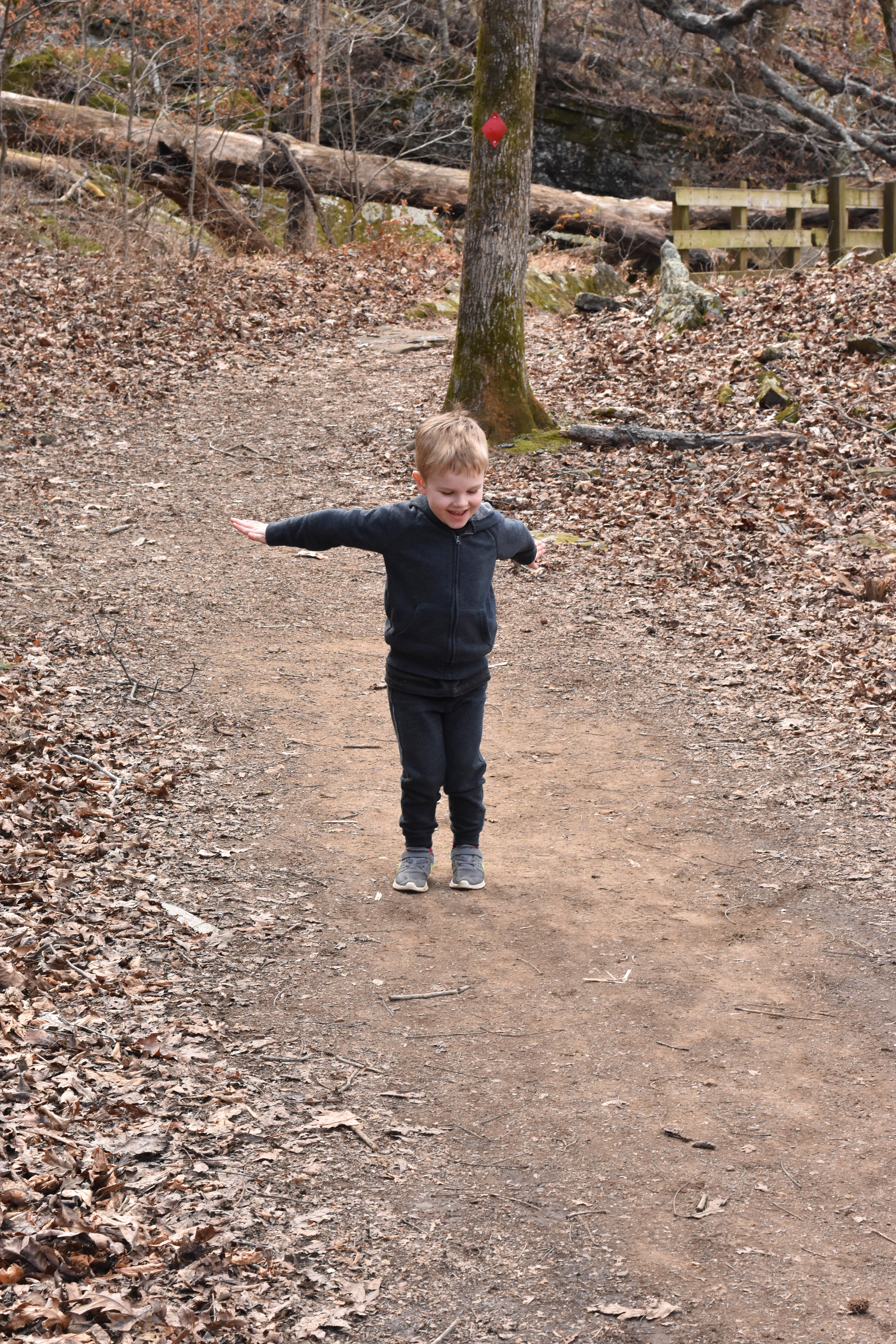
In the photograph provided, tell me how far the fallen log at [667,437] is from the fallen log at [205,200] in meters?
9.52

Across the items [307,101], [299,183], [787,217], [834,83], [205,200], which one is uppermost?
[834,83]

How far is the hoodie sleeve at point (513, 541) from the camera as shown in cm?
454

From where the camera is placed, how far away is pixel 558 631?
8.08 metres

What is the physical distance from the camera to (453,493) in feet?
14.0

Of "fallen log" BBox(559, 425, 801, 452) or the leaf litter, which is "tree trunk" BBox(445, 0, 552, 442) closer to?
"fallen log" BBox(559, 425, 801, 452)

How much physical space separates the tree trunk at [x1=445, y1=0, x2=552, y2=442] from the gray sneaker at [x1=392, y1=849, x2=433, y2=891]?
6.82m

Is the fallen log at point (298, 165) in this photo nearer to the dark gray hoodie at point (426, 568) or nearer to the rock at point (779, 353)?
the rock at point (779, 353)

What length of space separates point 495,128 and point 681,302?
416 centimetres

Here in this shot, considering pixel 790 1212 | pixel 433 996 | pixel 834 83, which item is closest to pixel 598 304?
pixel 834 83

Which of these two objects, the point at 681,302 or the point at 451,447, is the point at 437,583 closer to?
the point at 451,447

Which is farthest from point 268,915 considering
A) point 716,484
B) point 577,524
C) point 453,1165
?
point 716,484

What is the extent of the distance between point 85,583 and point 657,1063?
244 inches

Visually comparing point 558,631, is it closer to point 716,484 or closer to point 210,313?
point 716,484

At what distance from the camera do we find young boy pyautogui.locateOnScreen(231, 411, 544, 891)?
4.25 metres
